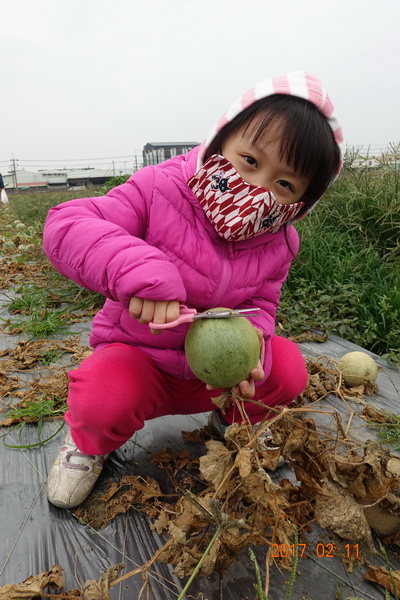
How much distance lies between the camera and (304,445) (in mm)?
1412

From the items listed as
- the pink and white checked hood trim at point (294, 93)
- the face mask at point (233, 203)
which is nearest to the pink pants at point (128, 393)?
the face mask at point (233, 203)

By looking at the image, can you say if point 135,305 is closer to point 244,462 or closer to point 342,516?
point 244,462

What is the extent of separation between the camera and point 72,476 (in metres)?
1.66

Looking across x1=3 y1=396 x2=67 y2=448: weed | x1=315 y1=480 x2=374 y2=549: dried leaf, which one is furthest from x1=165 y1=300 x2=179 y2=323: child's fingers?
x1=3 y1=396 x2=67 y2=448: weed

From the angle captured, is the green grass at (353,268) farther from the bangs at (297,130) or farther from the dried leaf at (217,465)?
the dried leaf at (217,465)

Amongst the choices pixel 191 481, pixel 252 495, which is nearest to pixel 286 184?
pixel 252 495

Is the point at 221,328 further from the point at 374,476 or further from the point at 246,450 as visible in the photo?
the point at 374,476

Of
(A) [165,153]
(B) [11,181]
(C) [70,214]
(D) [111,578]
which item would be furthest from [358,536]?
(B) [11,181]

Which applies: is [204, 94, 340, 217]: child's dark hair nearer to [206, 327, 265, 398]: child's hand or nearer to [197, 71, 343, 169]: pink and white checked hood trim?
[197, 71, 343, 169]: pink and white checked hood trim

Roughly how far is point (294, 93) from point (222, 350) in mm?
1055

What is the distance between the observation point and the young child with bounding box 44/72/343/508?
4.94 ft

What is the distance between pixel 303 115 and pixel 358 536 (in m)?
1.51

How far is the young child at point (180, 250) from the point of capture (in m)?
1.51

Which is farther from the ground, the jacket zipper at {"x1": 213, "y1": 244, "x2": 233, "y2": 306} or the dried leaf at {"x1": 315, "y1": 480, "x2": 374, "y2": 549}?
the jacket zipper at {"x1": 213, "y1": 244, "x2": 233, "y2": 306}
